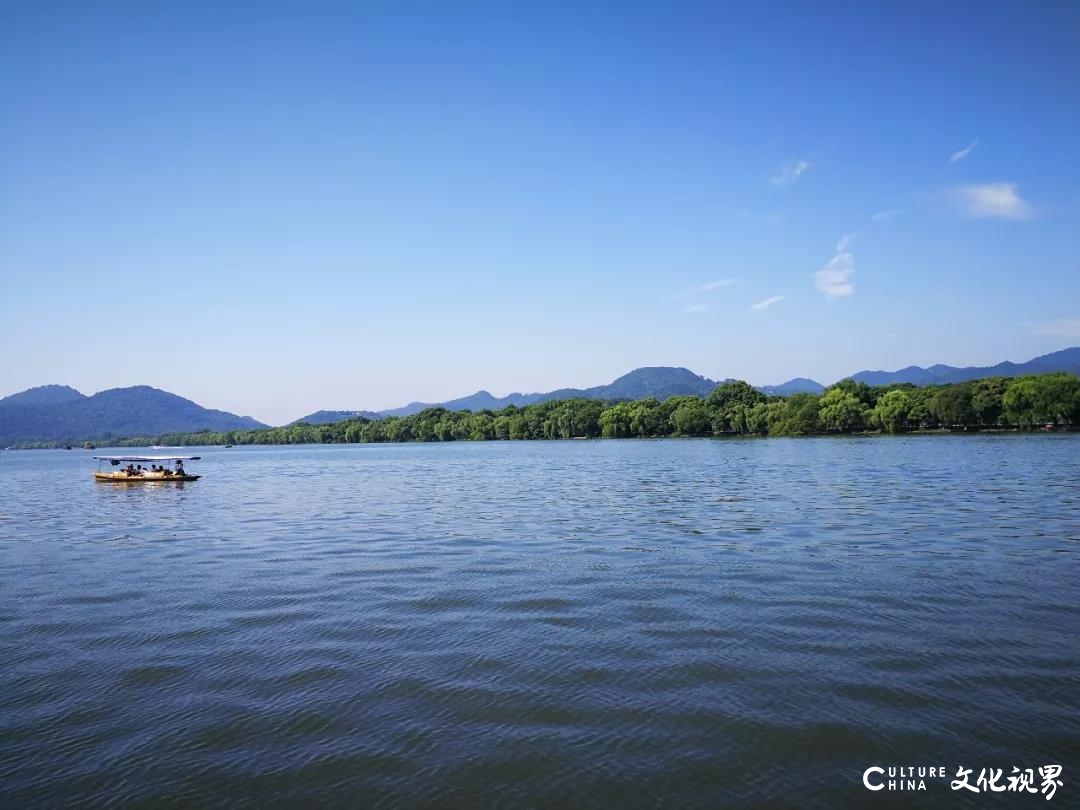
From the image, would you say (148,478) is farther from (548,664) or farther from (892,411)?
(892,411)

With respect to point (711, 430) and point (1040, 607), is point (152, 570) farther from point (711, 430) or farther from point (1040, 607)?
point (711, 430)

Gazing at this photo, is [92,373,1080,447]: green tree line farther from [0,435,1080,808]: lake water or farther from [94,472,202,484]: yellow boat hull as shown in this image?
[94,472,202,484]: yellow boat hull

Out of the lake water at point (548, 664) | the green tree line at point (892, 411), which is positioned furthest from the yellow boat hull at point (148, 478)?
the green tree line at point (892, 411)

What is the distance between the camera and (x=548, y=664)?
1212 centimetres

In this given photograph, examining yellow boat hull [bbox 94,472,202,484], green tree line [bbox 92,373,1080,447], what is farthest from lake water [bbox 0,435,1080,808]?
green tree line [bbox 92,373,1080,447]

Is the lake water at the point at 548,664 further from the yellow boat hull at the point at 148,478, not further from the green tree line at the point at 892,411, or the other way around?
the green tree line at the point at 892,411

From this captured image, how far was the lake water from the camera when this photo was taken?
27.7 ft

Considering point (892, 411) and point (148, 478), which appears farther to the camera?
point (892, 411)

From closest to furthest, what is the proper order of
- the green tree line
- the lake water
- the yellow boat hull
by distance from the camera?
the lake water
the yellow boat hull
the green tree line

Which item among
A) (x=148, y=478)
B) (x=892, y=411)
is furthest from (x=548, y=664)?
(x=892, y=411)

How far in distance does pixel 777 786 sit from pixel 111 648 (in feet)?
43.3

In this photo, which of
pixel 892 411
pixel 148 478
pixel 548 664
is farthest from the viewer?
pixel 892 411

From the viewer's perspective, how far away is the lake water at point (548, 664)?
8430 mm

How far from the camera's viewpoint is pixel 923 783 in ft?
26.2
